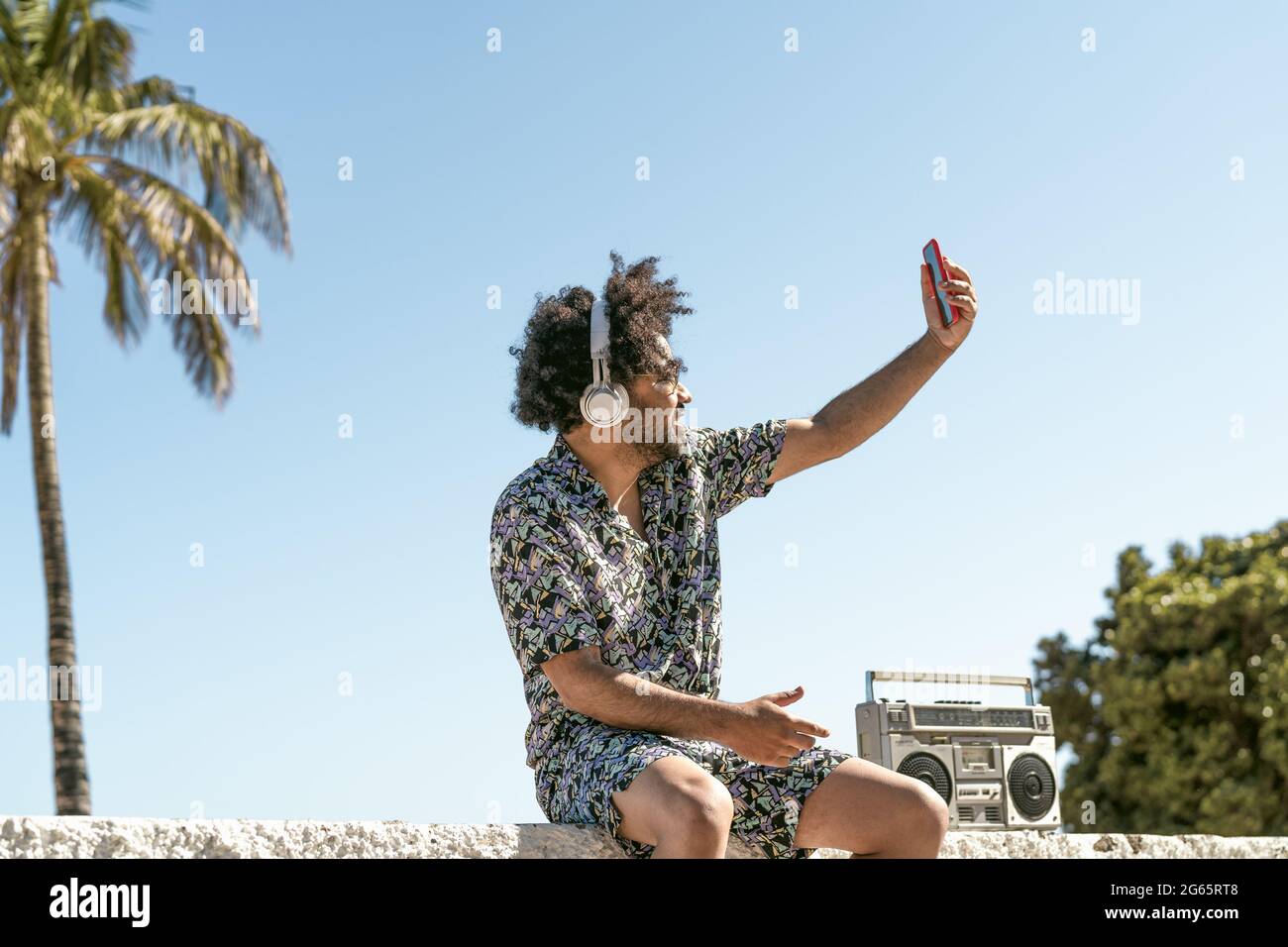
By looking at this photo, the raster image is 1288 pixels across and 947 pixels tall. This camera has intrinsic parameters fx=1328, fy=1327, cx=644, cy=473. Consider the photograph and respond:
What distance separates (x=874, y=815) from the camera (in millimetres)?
2502

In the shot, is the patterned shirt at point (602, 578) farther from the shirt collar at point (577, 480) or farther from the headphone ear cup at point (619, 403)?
the headphone ear cup at point (619, 403)

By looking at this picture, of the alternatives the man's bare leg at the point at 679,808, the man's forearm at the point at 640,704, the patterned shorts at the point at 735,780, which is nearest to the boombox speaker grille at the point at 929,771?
the patterned shorts at the point at 735,780

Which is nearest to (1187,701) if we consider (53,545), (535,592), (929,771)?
(929,771)

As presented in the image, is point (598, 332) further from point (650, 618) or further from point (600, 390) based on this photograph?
point (650, 618)

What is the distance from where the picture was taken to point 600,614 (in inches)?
102

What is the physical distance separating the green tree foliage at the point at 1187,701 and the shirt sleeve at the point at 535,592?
924 cm

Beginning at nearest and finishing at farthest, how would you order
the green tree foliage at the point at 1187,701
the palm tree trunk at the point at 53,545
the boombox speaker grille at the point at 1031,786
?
the boombox speaker grille at the point at 1031,786, the palm tree trunk at the point at 53,545, the green tree foliage at the point at 1187,701

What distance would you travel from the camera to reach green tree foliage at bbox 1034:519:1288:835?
10.6 metres

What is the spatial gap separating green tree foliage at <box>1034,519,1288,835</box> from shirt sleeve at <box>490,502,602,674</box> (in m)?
9.24

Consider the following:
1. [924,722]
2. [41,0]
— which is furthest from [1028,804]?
[41,0]

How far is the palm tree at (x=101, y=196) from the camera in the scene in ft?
32.6

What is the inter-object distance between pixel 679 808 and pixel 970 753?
214 cm

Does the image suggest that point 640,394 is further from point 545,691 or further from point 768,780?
point 768,780

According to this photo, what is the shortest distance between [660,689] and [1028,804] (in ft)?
6.97
